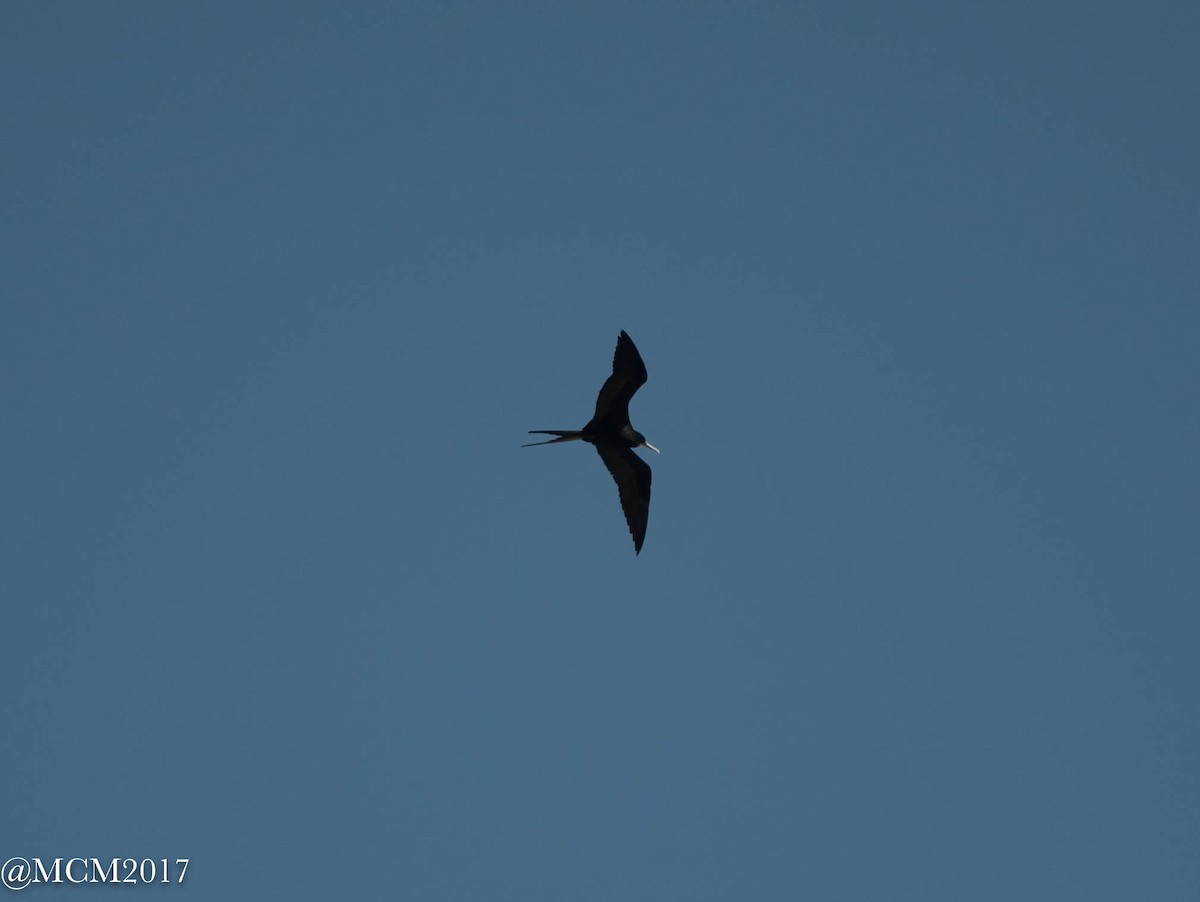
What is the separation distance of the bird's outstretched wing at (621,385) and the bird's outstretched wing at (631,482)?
83 centimetres

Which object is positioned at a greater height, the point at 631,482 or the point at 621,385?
the point at 621,385

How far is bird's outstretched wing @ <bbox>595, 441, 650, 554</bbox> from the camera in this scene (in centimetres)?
3056

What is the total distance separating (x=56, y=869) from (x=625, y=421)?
14800 mm

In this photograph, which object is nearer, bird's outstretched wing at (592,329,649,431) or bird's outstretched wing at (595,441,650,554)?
bird's outstretched wing at (592,329,649,431)

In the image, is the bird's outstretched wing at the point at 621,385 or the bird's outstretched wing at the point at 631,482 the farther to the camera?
the bird's outstretched wing at the point at 631,482

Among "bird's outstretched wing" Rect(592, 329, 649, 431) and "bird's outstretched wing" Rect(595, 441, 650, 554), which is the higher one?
"bird's outstretched wing" Rect(592, 329, 649, 431)

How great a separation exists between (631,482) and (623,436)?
1141mm

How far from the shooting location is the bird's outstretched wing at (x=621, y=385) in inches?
1133

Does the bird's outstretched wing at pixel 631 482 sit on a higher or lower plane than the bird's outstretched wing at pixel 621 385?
lower

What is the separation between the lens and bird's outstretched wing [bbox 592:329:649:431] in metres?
28.8

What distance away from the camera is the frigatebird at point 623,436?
2895cm

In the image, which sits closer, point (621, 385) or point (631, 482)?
point (621, 385)

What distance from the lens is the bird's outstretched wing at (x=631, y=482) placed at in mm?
30562

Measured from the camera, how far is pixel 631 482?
30.8 meters
